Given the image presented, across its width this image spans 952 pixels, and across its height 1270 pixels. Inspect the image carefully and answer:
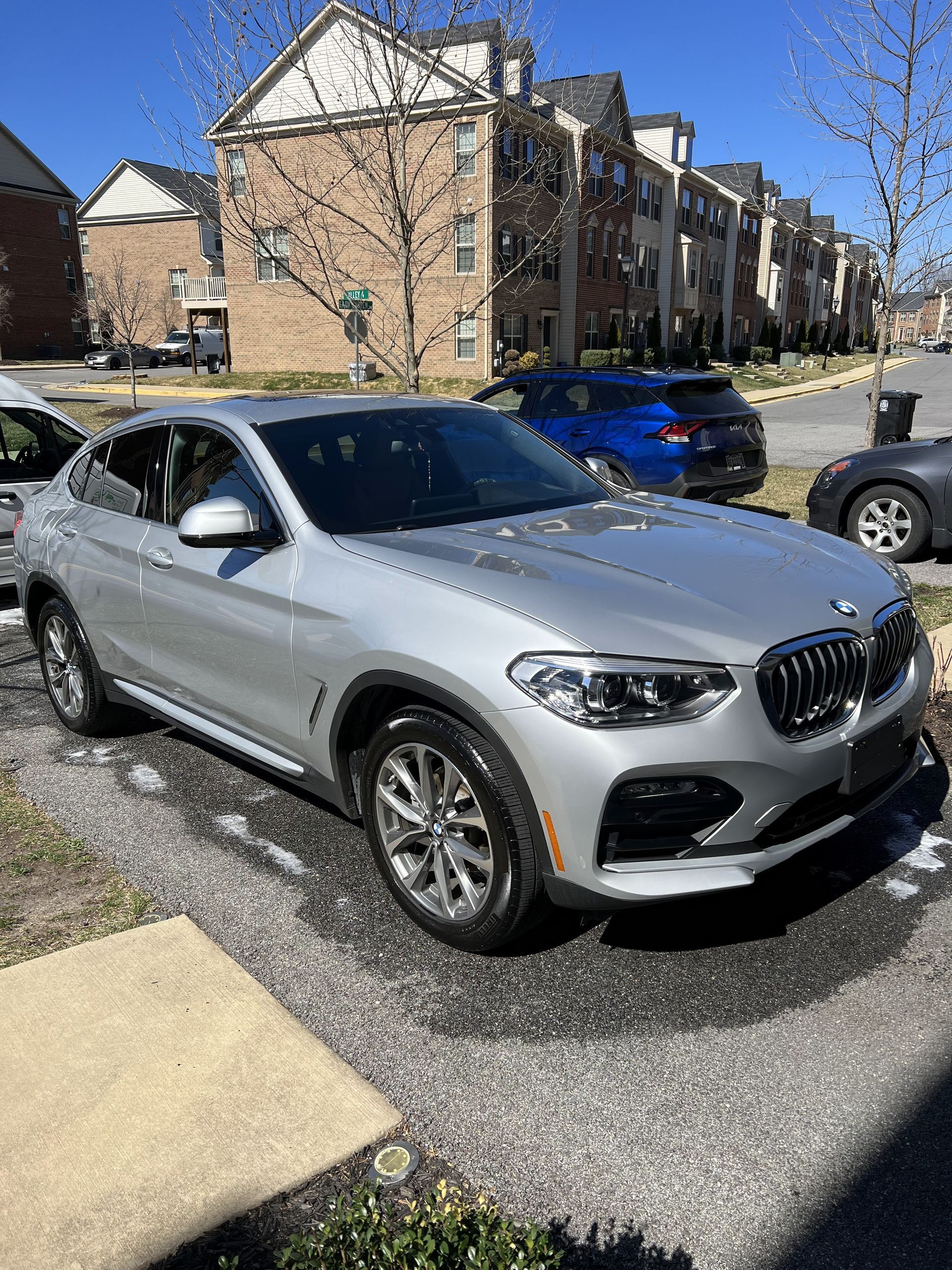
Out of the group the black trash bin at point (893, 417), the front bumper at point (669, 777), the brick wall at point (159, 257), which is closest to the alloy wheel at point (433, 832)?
the front bumper at point (669, 777)

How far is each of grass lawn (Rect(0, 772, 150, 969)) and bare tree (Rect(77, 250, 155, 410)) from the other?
120 feet

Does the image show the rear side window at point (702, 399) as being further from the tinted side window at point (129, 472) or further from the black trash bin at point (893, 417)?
the tinted side window at point (129, 472)

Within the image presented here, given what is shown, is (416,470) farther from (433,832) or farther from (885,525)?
(885,525)

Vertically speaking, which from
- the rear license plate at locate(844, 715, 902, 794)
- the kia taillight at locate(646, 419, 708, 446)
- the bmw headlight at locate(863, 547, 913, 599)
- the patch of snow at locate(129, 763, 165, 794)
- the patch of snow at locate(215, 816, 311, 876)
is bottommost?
the patch of snow at locate(129, 763, 165, 794)

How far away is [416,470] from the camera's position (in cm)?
423

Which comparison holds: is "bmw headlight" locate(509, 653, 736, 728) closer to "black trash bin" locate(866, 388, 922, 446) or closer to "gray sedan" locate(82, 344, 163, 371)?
"black trash bin" locate(866, 388, 922, 446)

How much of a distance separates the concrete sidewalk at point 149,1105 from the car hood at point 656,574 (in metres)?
1.35

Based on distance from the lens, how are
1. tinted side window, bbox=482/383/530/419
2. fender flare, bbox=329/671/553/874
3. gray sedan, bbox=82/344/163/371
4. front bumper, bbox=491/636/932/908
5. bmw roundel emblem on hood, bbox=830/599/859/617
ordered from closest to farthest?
front bumper, bbox=491/636/932/908
fender flare, bbox=329/671/553/874
bmw roundel emblem on hood, bbox=830/599/859/617
tinted side window, bbox=482/383/530/419
gray sedan, bbox=82/344/163/371

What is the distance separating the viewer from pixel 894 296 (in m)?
13.1

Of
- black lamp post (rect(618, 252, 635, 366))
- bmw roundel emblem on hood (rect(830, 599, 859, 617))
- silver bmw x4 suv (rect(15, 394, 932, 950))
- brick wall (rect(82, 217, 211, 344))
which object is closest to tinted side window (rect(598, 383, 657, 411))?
silver bmw x4 suv (rect(15, 394, 932, 950))

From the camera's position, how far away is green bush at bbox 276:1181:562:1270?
6.50 feet

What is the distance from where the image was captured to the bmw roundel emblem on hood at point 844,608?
3270 millimetres

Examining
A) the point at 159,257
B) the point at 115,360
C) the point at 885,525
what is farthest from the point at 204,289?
the point at 885,525

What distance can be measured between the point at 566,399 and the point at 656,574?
320 inches
